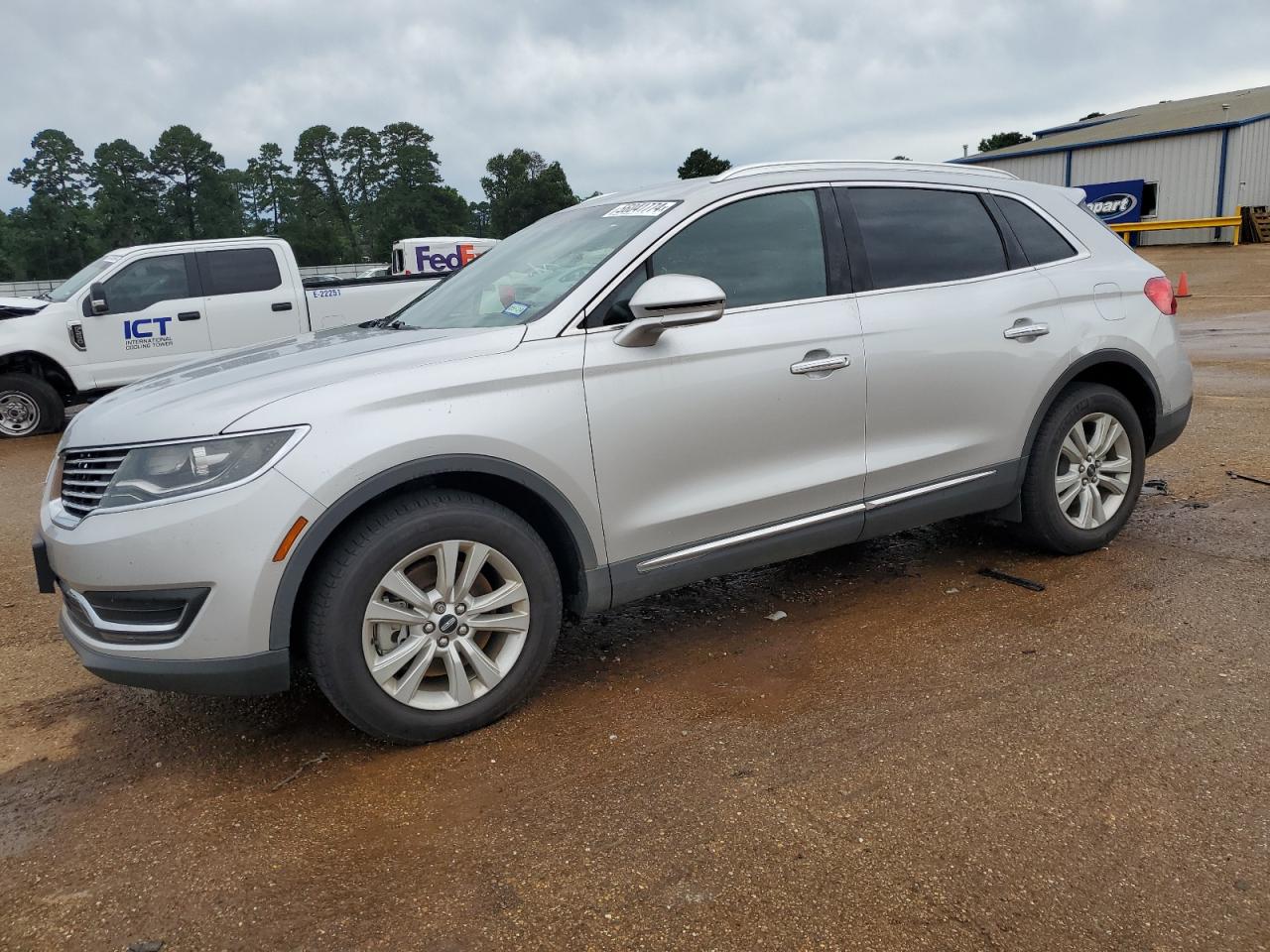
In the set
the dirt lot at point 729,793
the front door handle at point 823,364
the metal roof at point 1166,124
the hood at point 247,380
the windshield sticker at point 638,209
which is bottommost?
the dirt lot at point 729,793

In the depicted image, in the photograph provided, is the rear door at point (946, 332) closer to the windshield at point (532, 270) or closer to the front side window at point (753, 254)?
the front side window at point (753, 254)

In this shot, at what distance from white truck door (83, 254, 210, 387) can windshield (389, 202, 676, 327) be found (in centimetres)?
715

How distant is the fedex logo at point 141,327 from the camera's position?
1031cm

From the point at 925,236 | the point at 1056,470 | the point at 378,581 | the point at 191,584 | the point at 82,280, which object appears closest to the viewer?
the point at 191,584

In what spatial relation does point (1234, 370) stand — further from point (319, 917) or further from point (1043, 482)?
point (319, 917)

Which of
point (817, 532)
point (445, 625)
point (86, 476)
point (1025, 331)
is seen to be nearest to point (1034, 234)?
point (1025, 331)

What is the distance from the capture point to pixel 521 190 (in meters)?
89.6

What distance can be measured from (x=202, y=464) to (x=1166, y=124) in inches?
1765

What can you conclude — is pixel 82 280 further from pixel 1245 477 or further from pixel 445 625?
pixel 1245 477

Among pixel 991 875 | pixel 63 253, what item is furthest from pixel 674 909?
pixel 63 253

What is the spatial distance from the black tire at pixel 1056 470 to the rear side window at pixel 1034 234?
62 centimetres

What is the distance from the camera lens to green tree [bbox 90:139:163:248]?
238ft

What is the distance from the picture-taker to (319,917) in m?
2.39

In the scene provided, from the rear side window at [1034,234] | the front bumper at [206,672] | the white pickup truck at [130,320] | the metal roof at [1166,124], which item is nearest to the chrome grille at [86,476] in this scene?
the front bumper at [206,672]
